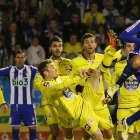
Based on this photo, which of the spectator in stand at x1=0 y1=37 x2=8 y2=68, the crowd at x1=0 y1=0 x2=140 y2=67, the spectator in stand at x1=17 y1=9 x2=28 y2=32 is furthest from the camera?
the spectator in stand at x1=17 y1=9 x2=28 y2=32

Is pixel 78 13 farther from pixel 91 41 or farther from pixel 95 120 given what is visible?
pixel 95 120

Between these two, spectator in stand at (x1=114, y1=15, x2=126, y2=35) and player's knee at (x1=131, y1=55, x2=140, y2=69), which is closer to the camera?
player's knee at (x1=131, y1=55, x2=140, y2=69)

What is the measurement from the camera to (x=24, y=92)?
7559mm

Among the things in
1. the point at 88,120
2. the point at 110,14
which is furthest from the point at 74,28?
the point at 88,120

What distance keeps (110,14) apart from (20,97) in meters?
4.68

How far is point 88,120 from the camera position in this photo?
5.65 meters

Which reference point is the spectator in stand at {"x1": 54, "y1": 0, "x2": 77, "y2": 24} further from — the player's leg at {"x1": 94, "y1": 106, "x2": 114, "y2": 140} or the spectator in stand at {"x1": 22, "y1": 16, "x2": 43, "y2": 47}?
the player's leg at {"x1": 94, "y1": 106, "x2": 114, "y2": 140}

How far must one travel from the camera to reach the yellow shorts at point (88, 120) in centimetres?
564

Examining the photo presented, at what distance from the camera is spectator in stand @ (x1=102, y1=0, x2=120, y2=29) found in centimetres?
1091

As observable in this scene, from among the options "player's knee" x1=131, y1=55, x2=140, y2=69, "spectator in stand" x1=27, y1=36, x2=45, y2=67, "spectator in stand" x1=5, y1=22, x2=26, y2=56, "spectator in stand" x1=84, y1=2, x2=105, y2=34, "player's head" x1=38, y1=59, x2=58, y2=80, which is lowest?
"player's head" x1=38, y1=59, x2=58, y2=80

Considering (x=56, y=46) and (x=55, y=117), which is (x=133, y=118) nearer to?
(x=55, y=117)

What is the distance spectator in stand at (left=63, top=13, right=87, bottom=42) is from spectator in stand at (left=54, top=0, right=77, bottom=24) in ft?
1.00

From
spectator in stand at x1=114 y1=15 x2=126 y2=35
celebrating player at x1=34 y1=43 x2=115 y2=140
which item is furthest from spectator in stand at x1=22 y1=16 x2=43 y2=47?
celebrating player at x1=34 y1=43 x2=115 y2=140

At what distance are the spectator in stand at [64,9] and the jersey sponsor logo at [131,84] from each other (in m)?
4.50
